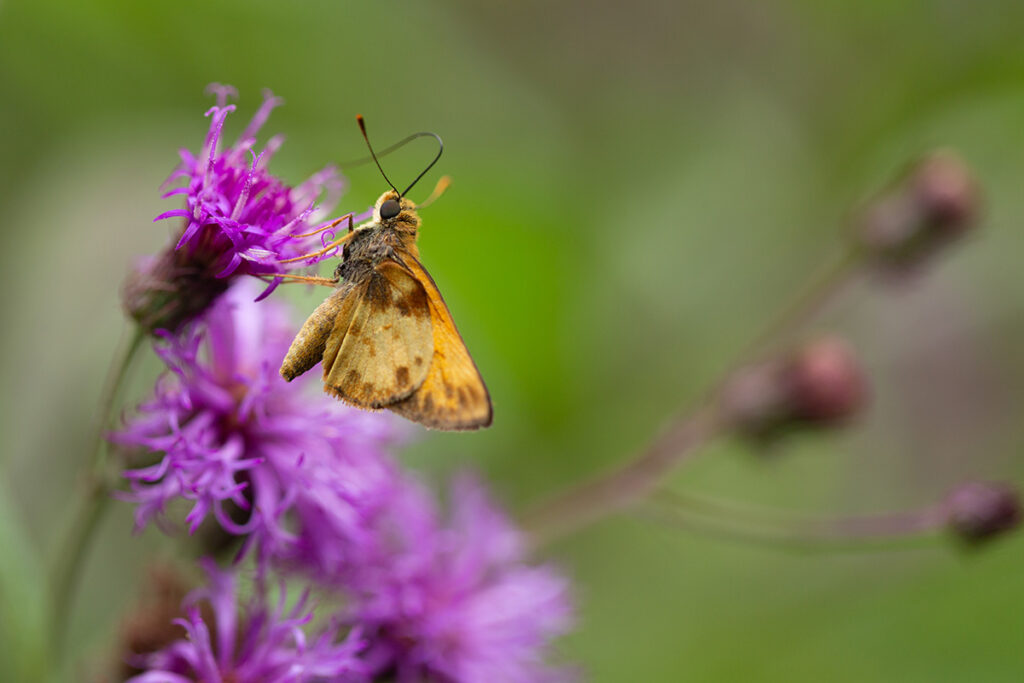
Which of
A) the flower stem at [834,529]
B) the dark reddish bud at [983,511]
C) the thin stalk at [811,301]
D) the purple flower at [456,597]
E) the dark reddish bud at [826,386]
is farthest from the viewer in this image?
the thin stalk at [811,301]

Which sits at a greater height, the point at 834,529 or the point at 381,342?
the point at 834,529

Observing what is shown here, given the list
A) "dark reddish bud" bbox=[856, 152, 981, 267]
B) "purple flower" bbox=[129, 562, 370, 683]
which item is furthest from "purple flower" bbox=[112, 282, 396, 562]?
"dark reddish bud" bbox=[856, 152, 981, 267]

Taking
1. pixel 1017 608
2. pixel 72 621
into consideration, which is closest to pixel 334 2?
pixel 72 621

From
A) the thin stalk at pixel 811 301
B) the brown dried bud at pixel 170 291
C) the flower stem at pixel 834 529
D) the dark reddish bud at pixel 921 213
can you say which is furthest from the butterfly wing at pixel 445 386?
the dark reddish bud at pixel 921 213

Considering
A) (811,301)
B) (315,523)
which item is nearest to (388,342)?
(315,523)

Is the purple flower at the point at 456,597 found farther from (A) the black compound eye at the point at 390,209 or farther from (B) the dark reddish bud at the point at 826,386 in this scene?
(B) the dark reddish bud at the point at 826,386

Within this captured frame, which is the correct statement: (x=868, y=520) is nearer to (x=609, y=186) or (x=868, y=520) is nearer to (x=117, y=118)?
(x=609, y=186)

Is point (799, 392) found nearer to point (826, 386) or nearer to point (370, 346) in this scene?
point (826, 386)
